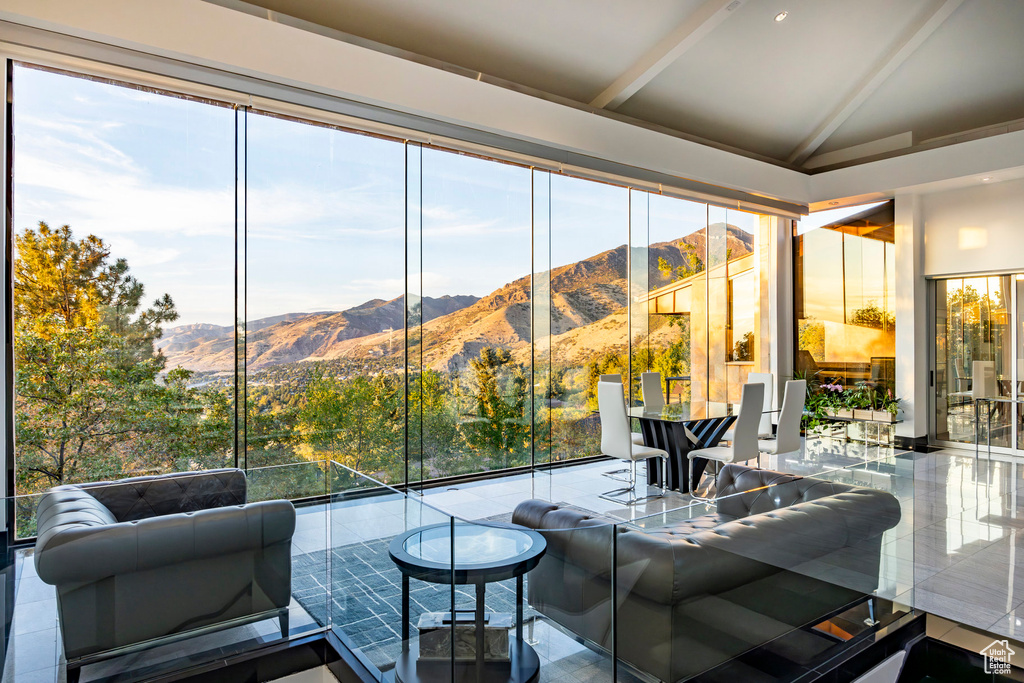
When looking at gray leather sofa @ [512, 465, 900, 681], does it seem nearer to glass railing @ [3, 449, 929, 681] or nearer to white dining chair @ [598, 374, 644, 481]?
glass railing @ [3, 449, 929, 681]

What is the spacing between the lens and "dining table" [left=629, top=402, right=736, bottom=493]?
18.7 feet

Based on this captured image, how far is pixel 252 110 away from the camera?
4664mm

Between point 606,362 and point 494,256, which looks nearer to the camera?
point 494,256

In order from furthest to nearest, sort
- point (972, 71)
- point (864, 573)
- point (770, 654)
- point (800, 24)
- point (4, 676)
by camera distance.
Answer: point (972, 71)
point (800, 24)
point (864, 573)
point (4, 676)
point (770, 654)

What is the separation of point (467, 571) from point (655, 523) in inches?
25.6

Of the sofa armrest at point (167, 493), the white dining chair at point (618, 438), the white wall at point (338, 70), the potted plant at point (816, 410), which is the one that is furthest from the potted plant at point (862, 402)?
the sofa armrest at point (167, 493)

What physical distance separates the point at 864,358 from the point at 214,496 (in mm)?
8082

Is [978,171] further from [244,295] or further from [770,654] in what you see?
[244,295]

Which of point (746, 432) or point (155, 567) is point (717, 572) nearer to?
point (155, 567)

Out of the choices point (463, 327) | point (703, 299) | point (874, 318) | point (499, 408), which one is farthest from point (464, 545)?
point (874, 318)

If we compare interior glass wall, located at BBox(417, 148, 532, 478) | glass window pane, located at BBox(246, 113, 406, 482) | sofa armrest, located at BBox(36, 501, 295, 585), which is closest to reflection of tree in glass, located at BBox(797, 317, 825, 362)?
interior glass wall, located at BBox(417, 148, 532, 478)

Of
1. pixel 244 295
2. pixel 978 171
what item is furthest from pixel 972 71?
pixel 244 295

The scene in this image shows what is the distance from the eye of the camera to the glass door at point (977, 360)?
7406 millimetres

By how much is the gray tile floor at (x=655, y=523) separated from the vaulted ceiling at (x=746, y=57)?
12.5 ft
